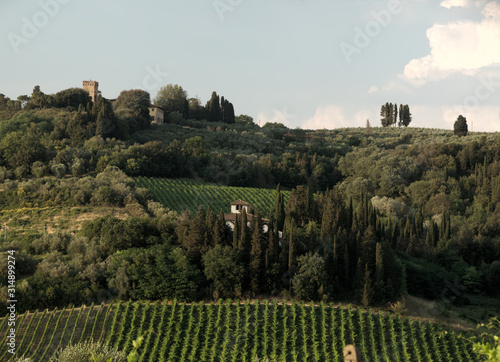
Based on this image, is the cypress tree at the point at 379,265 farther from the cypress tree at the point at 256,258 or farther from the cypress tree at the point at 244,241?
the cypress tree at the point at 244,241

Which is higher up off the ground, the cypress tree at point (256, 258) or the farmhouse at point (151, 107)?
the farmhouse at point (151, 107)

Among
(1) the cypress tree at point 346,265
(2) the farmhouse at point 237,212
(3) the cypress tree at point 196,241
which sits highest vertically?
(2) the farmhouse at point 237,212

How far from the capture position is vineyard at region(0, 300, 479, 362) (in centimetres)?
3117

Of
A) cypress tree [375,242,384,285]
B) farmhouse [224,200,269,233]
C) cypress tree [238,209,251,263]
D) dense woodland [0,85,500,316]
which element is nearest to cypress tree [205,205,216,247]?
dense woodland [0,85,500,316]

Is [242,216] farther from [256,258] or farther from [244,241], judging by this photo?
[256,258]

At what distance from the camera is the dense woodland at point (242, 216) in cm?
3825

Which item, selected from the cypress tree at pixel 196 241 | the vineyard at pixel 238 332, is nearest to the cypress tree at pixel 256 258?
the vineyard at pixel 238 332

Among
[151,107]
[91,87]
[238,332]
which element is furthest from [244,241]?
[91,87]

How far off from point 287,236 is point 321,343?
31.9 ft

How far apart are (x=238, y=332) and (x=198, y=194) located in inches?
1179

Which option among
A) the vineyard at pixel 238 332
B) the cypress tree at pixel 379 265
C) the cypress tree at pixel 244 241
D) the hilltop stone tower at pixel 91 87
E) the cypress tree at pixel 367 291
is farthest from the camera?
the hilltop stone tower at pixel 91 87

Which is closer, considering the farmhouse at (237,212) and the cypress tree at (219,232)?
the cypress tree at (219,232)

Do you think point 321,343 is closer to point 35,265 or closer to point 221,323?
point 221,323

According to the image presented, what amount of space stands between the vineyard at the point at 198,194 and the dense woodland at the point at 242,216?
2.95 m
